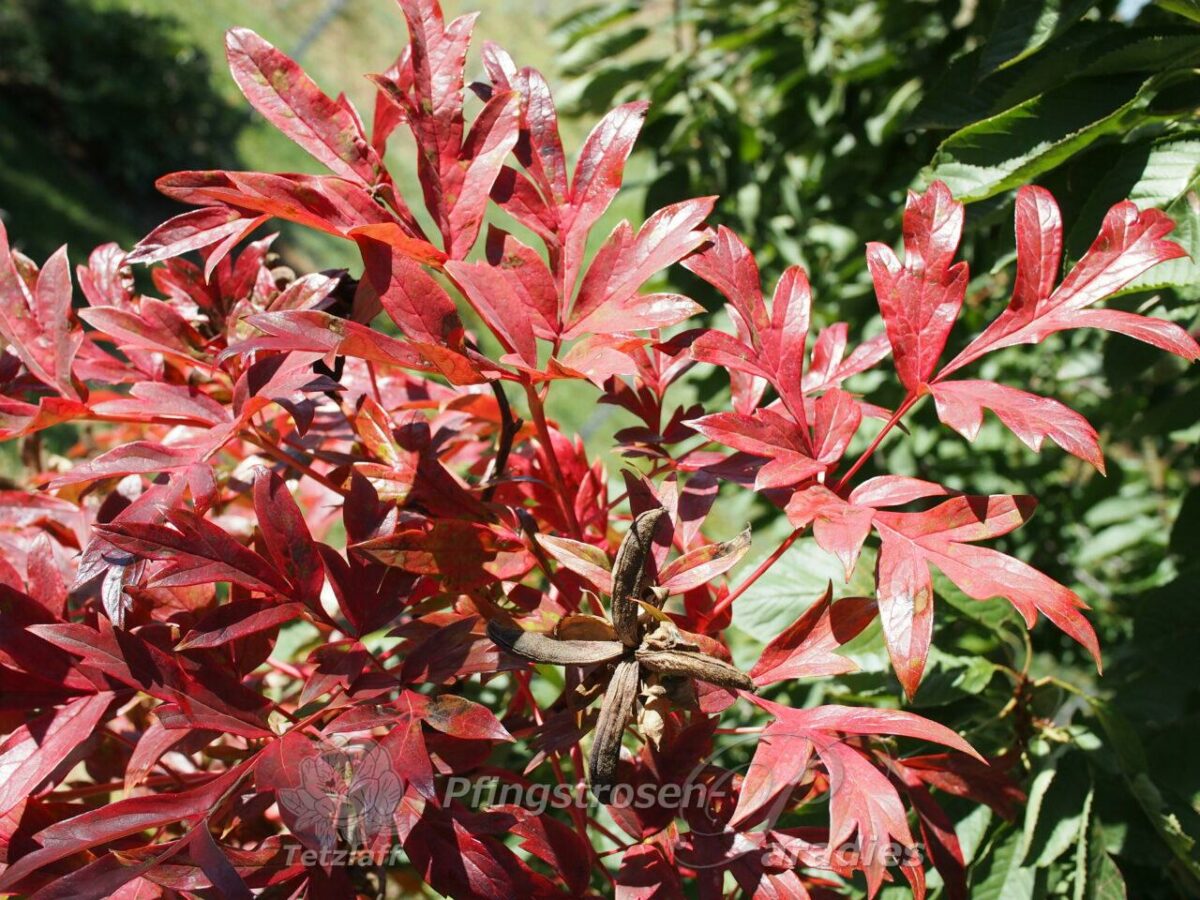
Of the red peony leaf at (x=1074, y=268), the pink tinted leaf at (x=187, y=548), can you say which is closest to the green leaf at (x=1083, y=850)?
the red peony leaf at (x=1074, y=268)

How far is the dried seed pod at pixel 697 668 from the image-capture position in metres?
0.72

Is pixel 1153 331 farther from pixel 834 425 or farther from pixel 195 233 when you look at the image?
pixel 195 233

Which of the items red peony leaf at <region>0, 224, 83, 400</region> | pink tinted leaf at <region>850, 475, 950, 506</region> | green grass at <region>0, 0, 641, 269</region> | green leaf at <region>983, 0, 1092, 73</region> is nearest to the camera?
pink tinted leaf at <region>850, 475, 950, 506</region>

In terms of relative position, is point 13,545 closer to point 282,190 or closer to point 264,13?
point 282,190

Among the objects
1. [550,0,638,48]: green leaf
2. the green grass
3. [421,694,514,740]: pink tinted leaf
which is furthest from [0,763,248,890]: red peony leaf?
the green grass

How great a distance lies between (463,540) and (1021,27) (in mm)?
906

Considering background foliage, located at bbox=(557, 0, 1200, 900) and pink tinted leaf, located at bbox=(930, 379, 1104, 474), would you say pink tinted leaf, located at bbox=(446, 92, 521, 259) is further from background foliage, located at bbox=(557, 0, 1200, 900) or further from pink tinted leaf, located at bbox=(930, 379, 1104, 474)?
background foliage, located at bbox=(557, 0, 1200, 900)

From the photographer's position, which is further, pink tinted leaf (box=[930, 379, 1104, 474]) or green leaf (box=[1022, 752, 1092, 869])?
green leaf (box=[1022, 752, 1092, 869])

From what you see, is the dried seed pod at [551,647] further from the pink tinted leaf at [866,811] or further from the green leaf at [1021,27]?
the green leaf at [1021,27]

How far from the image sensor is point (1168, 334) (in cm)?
76

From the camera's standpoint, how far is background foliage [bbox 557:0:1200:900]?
3.48 ft

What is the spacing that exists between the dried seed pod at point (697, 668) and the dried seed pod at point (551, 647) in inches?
1.3

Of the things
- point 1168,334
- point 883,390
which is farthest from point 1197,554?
point 1168,334

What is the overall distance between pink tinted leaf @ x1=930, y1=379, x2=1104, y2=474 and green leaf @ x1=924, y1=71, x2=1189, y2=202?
35cm
